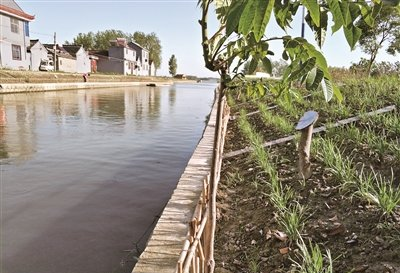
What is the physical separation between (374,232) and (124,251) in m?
2.40

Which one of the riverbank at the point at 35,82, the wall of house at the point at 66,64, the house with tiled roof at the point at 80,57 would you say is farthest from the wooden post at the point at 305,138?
the house with tiled roof at the point at 80,57

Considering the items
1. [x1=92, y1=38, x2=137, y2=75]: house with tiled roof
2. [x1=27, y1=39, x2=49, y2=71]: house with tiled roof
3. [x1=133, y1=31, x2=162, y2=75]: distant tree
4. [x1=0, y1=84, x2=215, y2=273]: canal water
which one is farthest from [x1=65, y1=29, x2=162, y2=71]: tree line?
[x1=0, y1=84, x2=215, y2=273]: canal water

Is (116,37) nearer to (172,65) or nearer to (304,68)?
(172,65)

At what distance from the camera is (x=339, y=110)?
18.4ft

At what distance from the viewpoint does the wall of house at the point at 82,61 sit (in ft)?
164

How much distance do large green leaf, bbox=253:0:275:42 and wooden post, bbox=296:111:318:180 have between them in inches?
89.3

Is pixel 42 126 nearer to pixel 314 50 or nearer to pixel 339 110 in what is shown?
pixel 339 110

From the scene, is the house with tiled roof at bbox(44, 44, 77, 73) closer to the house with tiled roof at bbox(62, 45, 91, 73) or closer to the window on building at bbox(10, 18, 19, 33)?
the house with tiled roof at bbox(62, 45, 91, 73)

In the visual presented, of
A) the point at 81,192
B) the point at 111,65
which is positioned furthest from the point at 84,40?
the point at 81,192

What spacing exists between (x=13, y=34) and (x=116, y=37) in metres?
56.8

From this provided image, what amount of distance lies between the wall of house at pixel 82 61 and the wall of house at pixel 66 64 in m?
1.33

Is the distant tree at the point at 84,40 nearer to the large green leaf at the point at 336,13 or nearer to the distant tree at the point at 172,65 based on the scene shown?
the distant tree at the point at 172,65

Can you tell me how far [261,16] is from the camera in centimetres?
86

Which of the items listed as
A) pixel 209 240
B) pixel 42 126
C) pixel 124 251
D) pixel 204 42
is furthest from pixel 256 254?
pixel 42 126
